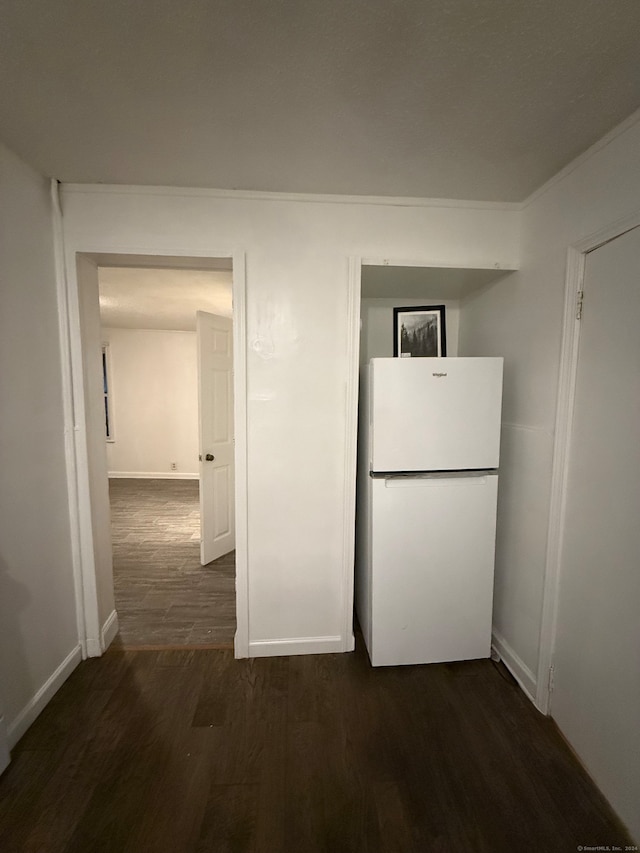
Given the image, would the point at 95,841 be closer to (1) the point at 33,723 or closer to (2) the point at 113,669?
(1) the point at 33,723

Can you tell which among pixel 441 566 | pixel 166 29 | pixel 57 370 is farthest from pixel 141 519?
pixel 166 29

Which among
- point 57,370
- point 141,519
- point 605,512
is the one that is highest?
point 57,370

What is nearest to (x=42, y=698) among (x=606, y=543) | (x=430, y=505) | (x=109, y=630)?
(x=109, y=630)

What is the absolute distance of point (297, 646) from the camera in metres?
1.93

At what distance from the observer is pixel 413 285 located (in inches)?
81.4

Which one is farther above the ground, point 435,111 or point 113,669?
point 435,111

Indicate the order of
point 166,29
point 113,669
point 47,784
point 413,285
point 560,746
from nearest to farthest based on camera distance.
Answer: point 166,29
point 47,784
point 560,746
point 113,669
point 413,285

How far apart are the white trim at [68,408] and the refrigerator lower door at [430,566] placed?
1502 millimetres

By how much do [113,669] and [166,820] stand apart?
84cm

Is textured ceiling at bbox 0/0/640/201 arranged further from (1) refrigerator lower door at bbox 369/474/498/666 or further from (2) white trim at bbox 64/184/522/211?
(1) refrigerator lower door at bbox 369/474/498/666

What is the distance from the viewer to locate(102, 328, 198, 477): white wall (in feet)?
18.4

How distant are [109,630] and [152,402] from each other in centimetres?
426

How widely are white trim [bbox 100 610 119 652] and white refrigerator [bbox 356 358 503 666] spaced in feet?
4.72

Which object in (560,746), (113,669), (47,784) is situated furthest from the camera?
(113,669)
